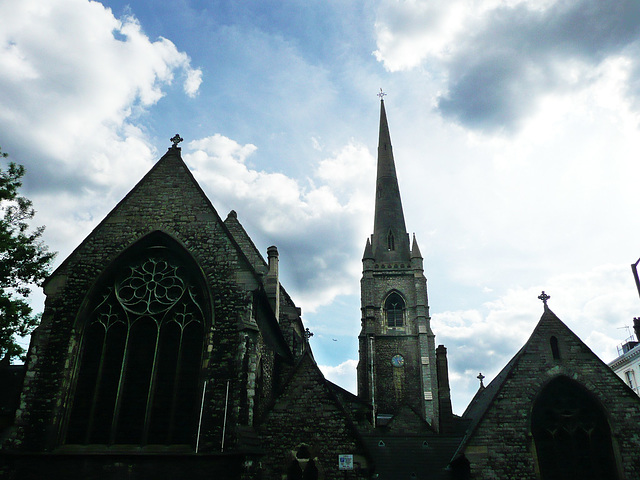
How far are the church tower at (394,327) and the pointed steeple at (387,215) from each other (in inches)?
4.3

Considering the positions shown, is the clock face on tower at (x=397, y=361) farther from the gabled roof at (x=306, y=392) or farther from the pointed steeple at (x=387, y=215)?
the gabled roof at (x=306, y=392)

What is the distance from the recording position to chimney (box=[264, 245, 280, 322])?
793 inches

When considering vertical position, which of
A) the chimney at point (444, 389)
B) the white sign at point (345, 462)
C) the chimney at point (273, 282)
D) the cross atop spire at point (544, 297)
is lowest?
the white sign at point (345, 462)

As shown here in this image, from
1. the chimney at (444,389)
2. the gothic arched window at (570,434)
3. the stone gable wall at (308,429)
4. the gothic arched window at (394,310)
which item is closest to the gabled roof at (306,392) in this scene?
the stone gable wall at (308,429)

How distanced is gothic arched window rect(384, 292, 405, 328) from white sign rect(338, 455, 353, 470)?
114ft

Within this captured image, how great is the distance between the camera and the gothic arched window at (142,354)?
1252cm

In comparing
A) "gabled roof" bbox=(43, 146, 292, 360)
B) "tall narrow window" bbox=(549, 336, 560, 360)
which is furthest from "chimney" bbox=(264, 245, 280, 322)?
"tall narrow window" bbox=(549, 336, 560, 360)

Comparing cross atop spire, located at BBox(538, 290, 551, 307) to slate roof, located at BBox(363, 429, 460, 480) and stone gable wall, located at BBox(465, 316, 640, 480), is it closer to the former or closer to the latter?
stone gable wall, located at BBox(465, 316, 640, 480)

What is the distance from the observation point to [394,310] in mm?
47469

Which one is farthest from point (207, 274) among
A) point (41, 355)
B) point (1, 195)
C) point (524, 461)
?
point (524, 461)

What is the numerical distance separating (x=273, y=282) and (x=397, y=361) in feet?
86.0

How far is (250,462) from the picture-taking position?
11.4 m

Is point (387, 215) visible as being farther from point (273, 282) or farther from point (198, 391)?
point (198, 391)

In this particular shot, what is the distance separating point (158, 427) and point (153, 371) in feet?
4.88
